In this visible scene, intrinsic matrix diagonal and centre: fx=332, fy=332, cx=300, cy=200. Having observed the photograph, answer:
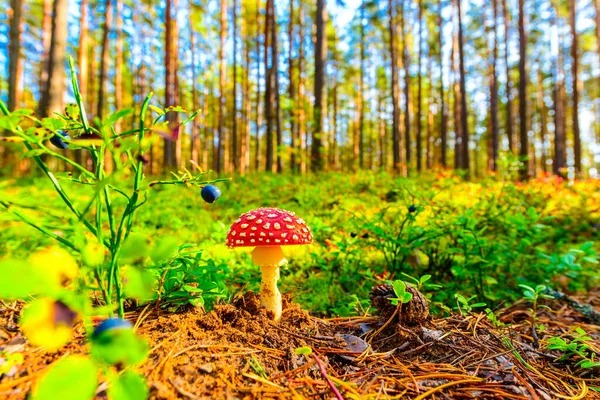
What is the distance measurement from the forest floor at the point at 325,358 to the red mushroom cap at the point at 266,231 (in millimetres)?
342

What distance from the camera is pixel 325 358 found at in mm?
1430

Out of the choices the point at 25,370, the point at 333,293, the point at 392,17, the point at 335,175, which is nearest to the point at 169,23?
the point at 335,175

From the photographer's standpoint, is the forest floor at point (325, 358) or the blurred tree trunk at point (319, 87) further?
the blurred tree trunk at point (319, 87)

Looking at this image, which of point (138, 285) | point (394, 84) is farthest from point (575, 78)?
point (138, 285)

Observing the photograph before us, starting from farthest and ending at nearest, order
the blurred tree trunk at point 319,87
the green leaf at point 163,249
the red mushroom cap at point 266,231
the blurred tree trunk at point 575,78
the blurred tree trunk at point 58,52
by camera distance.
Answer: the blurred tree trunk at point 575,78 → the blurred tree trunk at point 319,87 → the blurred tree trunk at point 58,52 → the red mushroom cap at point 266,231 → the green leaf at point 163,249

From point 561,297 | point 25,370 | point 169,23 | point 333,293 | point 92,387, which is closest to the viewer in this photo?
point 92,387

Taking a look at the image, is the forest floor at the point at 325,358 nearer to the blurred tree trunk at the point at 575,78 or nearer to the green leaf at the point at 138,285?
the green leaf at the point at 138,285

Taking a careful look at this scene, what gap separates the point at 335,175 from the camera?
7.68 metres

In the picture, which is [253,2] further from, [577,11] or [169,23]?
[577,11]

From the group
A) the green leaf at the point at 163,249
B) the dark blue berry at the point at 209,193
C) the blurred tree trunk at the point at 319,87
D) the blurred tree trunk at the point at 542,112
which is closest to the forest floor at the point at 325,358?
the green leaf at the point at 163,249

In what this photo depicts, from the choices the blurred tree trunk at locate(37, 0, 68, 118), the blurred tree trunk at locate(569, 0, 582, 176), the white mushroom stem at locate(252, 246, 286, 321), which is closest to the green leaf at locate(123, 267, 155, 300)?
the white mushroom stem at locate(252, 246, 286, 321)

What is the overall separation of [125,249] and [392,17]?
672 inches

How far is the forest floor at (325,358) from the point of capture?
1.14 m

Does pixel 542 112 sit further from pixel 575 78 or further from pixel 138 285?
pixel 138 285
